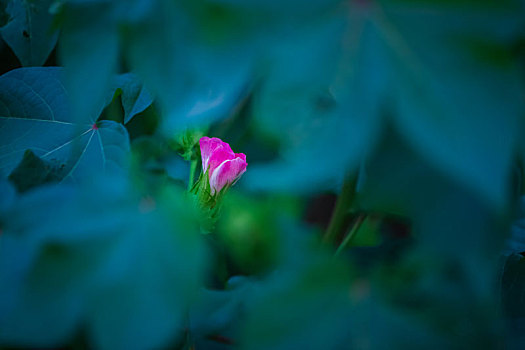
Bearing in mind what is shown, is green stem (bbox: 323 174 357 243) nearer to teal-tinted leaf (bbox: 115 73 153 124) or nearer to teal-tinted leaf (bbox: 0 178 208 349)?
teal-tinted leaf (bbox: 0 178 208 349)

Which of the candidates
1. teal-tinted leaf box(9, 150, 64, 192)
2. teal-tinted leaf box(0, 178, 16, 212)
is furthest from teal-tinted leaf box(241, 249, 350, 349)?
teal-tinted leaf box(9, 150, 64, 192)

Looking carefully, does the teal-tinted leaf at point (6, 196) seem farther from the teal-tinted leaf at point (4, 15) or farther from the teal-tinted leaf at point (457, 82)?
the teal-tinted leaf at point (4, 15)

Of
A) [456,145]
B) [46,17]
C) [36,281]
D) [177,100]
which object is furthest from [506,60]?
[46,17]

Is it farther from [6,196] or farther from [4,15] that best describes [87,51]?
[4,15]

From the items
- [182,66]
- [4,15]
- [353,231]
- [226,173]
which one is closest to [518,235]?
[353,231]

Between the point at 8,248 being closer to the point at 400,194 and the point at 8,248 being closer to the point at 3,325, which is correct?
the point at 3,325
